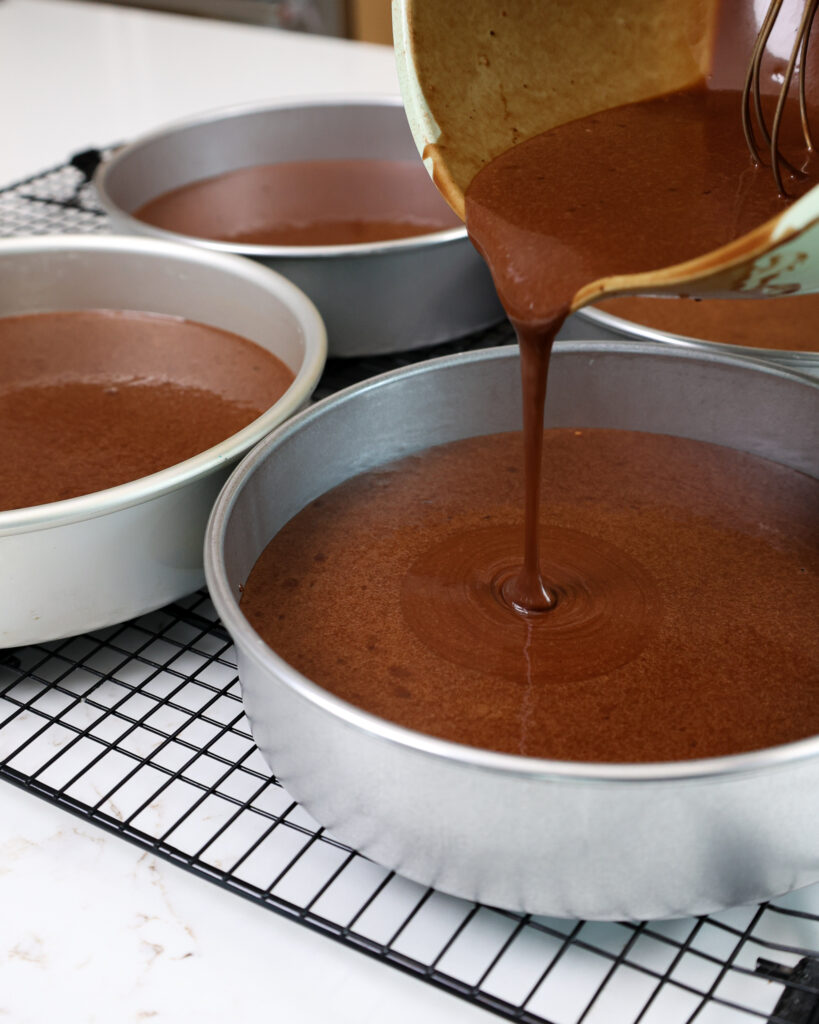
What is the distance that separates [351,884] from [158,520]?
342mm

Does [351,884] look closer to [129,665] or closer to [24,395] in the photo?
[129,665]

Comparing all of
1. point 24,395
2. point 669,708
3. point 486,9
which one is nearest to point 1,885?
point 669,708

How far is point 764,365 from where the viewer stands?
3.55 feet

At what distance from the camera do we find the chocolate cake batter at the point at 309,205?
63.5 inches

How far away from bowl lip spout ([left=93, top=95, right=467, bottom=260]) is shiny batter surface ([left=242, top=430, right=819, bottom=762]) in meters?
0.28

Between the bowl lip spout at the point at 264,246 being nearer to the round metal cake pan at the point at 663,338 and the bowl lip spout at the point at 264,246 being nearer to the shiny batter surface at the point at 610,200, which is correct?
the round metal cake pan at the point at 663,338

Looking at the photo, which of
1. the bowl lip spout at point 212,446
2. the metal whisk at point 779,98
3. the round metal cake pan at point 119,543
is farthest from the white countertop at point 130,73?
the metal whisk at point 779,98

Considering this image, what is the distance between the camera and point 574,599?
95 centimetres

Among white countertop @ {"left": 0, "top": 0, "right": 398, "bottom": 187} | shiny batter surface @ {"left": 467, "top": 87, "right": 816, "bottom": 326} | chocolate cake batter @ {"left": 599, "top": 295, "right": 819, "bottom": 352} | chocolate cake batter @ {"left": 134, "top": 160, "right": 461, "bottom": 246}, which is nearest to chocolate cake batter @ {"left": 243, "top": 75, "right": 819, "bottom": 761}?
shiny batter surface @ {"left": 467, "top": 87, "right": 816, "bottom": 326}

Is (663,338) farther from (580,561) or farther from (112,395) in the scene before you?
(112,395)

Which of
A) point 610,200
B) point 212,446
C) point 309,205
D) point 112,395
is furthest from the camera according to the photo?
point 309,205

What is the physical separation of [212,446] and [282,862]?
47cm

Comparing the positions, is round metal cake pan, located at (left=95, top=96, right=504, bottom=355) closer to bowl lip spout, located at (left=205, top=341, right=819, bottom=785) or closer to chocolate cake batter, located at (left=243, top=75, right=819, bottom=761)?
chocolate cake batter, located at (left=243, top=75, right=819, bottom=761)

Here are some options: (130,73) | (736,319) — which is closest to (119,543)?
(736,319)
